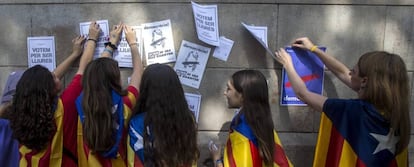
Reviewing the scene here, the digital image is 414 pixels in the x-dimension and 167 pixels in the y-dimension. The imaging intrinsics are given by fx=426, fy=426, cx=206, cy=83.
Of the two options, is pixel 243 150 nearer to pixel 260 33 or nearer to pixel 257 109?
pixel 257 109

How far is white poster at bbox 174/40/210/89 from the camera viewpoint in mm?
3572

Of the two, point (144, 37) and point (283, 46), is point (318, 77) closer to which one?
point (283, 46)

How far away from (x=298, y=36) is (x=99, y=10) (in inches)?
65.9

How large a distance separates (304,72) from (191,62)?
0.95 metres

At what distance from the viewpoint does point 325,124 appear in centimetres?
292

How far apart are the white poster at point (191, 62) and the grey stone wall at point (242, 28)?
5 centimetres

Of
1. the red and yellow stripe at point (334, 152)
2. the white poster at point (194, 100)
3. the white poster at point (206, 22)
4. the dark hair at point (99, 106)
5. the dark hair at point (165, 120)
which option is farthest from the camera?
the white poster at point (194, 100)

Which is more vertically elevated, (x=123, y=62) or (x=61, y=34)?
(x=61, y=34)

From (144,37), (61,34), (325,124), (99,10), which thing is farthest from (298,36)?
(61,34)

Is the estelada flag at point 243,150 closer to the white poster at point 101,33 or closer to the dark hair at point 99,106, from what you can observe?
the dark hair at point 99,106

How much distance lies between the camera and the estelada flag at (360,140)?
2.66 meters

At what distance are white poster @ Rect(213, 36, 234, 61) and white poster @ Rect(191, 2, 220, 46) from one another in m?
0.08

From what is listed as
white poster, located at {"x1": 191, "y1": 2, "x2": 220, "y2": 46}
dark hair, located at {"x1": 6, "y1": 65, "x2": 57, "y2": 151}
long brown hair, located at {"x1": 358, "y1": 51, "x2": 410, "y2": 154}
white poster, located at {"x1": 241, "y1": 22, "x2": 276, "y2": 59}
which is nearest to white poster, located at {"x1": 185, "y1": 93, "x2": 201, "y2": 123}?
white poster, located at {"x1": 191, "y1": 2, "x2": 220, "y2": 46}

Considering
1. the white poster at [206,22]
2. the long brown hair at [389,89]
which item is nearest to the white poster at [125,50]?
the white poster at [206,22]
